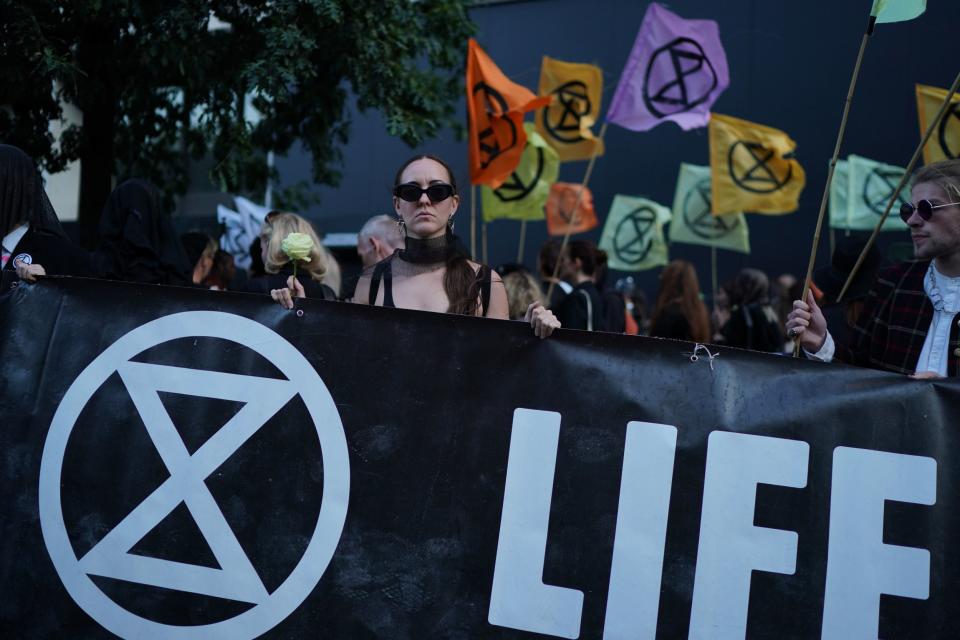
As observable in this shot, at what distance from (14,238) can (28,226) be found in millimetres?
72

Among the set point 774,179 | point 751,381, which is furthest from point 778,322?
point 751,381

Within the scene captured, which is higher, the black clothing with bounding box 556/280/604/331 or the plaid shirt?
the plaid shirt

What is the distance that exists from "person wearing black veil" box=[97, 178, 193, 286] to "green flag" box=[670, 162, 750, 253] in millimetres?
8248

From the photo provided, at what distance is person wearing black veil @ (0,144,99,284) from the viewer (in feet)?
12.3

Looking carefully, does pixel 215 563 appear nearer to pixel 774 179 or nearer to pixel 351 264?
pixel 774 179

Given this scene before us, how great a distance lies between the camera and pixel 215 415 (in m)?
3.22

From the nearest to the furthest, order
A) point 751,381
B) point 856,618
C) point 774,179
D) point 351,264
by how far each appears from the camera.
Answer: point 856,618 < point 751,381 < point 774,179 < point 351,264

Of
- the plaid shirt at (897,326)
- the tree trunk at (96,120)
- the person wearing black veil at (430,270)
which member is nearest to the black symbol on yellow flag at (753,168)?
the tree trunk at (96,120)

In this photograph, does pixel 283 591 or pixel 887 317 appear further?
pixel 887 317

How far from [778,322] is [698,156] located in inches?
327

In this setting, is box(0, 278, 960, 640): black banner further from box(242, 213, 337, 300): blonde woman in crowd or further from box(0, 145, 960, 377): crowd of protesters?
box(242, 213, 337, 300): blonde woman in crowd

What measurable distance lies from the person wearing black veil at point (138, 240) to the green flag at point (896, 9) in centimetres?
316

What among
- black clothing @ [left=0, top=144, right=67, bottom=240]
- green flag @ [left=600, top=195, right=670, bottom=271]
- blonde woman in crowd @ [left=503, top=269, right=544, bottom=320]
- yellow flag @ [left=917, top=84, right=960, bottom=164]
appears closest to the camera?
black clothing @ [left=0, top=144, right=67, bottom=240]

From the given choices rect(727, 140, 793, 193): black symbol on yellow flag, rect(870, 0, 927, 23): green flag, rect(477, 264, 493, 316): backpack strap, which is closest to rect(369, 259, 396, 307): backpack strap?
rect(477, 264, 493, 316): backpack strap
